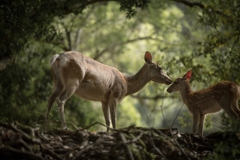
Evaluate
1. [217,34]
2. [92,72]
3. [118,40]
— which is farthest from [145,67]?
[118,40]

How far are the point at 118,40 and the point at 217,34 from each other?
8266mm

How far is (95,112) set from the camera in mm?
12180

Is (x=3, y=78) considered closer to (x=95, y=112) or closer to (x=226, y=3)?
(x=95, y=112)

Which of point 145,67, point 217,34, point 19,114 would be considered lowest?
point 19,114

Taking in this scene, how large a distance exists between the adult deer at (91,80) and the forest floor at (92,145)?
595mm

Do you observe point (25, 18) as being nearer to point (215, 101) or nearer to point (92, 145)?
point (92, 145)

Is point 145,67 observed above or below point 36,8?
below

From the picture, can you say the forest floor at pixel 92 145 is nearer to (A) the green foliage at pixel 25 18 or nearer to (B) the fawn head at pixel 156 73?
(B) the fawn head at pixel 156 73

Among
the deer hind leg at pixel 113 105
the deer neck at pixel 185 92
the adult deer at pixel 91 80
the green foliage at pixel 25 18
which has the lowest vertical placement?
the deer hind leg at pixel 113 105

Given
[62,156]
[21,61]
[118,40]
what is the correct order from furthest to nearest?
[118,40] → [21,61] → [62,156]

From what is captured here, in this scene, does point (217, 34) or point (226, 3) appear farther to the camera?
point (217, 34)

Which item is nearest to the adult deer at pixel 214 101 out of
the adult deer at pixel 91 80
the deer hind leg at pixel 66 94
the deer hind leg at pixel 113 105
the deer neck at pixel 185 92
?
the deer neck at pixel 185 92

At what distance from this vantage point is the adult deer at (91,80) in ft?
15.1

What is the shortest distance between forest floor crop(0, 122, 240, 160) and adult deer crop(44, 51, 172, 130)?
595 mm
